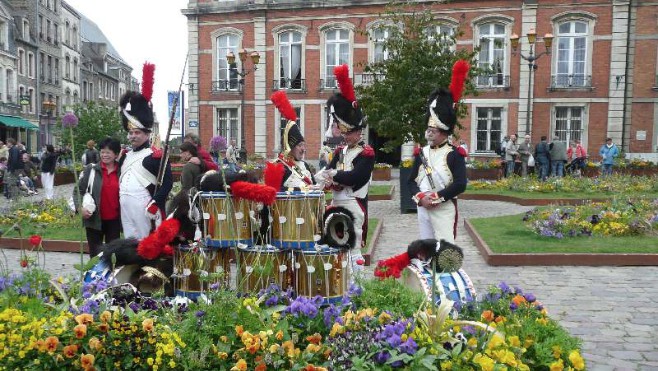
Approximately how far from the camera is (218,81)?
36.6 m

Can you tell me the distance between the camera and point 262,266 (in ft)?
15.4

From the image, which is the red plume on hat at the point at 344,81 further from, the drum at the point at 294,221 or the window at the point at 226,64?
the window at the point at 226,64

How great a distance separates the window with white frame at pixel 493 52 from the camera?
3256cm

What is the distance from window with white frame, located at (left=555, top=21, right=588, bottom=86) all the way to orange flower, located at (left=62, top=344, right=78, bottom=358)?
32545 millimetres

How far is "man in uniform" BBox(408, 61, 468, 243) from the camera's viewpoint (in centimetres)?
635

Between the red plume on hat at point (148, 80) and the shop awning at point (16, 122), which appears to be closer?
the red plume on hat at point (148, 80)

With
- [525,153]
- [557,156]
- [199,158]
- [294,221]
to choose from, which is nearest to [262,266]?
[294,221]

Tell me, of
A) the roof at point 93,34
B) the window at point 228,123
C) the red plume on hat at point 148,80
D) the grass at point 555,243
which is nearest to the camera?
the red plume on hat at point 148,80

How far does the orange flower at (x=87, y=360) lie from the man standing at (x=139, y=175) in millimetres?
3014

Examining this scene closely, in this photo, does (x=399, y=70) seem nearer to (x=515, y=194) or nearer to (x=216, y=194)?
(x=515, y=194)

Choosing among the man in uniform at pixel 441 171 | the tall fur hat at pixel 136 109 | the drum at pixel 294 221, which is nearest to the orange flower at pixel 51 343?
the drum at pixel 294 221

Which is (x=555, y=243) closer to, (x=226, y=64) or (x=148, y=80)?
(x=148, y=80)

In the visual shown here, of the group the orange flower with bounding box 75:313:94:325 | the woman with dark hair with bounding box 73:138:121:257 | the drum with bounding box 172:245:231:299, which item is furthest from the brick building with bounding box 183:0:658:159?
the orange flower with bounding box 75:313:94:325

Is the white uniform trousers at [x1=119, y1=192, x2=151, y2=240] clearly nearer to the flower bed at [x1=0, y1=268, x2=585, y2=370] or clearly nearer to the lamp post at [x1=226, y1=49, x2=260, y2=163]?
the flower bed at [x1=0, y1=268, x2=585, y2=370]
